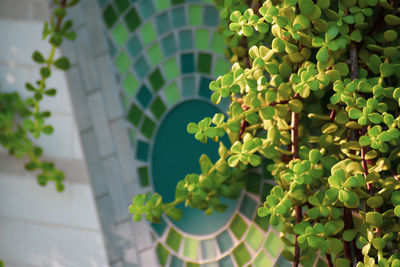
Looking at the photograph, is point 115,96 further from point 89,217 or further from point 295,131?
point 295,131

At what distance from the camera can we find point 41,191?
2080 mm

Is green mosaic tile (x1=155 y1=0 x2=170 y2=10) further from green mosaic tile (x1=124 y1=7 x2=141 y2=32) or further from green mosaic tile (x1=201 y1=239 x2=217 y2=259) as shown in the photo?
green mosaic tile (x1=201 y1=239 x2=217 y2=259)

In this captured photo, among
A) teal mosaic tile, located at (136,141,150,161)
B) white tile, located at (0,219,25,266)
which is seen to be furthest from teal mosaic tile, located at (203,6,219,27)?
white tile, located at (0,219,25,266)

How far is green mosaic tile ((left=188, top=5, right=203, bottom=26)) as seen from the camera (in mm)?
1643

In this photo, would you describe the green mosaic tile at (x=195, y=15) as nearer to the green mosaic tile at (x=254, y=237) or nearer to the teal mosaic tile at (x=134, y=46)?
the teal mosaic tile at (x=134, y=46)

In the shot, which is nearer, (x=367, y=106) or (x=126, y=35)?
(x=367, y=106)

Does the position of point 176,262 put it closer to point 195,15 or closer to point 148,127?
point 148,127

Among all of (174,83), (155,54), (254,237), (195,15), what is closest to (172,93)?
(174,83)

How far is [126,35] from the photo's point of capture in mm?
1776

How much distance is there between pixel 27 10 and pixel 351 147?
4.14 ft

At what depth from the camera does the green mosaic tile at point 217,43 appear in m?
1.61

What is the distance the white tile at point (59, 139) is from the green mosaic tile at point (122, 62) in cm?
29

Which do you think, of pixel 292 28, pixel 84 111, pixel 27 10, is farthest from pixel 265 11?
pixel 27 10

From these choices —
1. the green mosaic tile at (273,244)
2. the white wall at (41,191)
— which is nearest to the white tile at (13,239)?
the white wall at (41,191)
